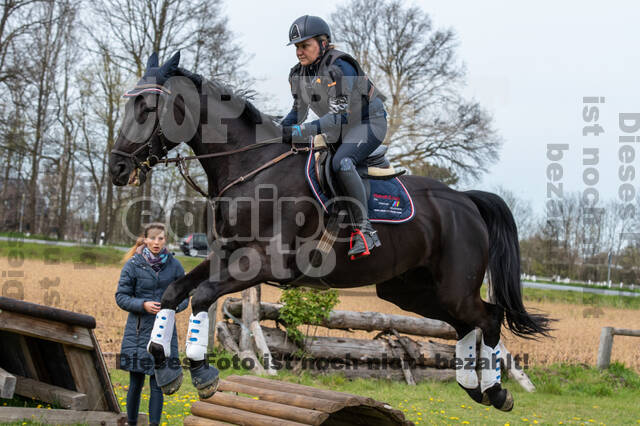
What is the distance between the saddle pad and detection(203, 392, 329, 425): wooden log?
1481 mm

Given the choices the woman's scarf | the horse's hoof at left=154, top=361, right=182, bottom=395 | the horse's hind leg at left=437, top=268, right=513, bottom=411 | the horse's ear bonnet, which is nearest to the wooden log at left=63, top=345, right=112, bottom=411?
the woman's scarf

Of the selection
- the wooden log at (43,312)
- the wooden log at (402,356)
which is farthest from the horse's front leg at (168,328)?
the wooden log at (402,356)

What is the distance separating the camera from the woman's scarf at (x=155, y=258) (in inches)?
189

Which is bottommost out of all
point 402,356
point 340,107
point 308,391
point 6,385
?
point 402,356

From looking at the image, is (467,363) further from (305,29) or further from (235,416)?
(305,29)

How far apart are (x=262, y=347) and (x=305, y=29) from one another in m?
5.53

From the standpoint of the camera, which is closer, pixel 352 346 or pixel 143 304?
pixel 143 304

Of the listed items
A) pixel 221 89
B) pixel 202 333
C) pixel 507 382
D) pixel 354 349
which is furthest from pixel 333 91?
pixel 507 382

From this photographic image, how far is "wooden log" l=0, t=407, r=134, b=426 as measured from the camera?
4.25 meters

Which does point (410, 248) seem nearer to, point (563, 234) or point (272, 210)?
point (272, 210)

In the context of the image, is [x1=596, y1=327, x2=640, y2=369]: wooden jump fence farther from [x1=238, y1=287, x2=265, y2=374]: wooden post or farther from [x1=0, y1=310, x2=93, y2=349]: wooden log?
[x1=0, y1=310, x2=93, y2=349]: wooden log

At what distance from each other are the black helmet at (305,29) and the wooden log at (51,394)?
3254 millimetres

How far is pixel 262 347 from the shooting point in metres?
8.39

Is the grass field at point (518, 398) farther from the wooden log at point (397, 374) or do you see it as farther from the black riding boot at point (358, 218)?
the black riding boot at point (358, 218)
